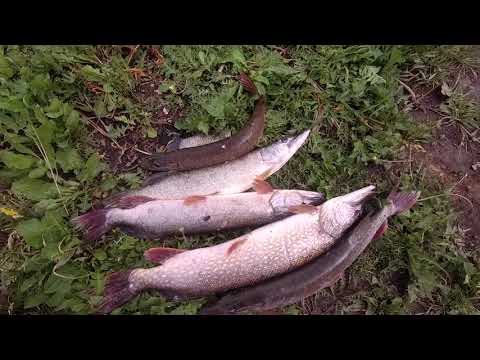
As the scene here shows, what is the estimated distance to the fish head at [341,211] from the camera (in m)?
3.00

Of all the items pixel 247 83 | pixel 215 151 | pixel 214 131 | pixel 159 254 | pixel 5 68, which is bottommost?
pixel 159 254

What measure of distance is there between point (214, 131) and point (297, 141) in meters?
0.77

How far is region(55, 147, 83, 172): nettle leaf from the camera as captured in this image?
3.20 m

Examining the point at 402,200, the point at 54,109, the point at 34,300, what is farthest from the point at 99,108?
the point at 402,200

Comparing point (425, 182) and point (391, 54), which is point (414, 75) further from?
point (425, 182)

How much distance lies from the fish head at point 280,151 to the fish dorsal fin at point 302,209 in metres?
0.42

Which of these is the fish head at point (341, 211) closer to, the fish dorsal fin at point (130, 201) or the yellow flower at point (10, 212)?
the fish dorsal fin at point (130, 201)

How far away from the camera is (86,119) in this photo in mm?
3340

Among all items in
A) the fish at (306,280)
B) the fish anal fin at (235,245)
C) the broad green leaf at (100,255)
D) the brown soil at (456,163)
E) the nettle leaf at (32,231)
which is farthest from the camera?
the brown soil at (456,163)

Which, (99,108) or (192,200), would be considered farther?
(99,108)

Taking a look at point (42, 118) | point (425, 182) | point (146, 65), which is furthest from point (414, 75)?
point (42, 118)

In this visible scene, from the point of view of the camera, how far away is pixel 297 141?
3289 millimetres

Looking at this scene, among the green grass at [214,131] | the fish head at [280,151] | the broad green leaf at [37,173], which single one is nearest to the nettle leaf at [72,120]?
the green grass at [214,131]

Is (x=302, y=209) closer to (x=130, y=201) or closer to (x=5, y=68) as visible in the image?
(x=130, y=201)
